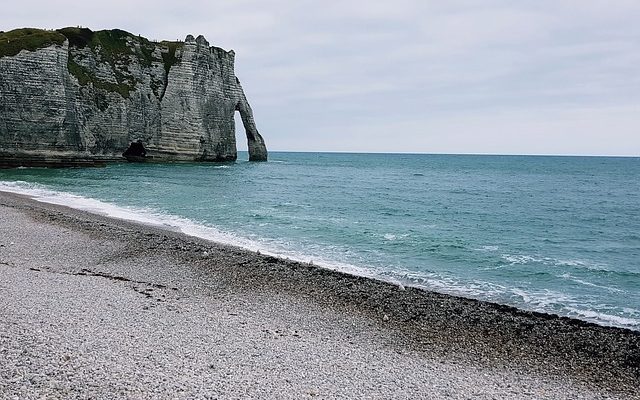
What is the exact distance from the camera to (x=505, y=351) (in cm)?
1243

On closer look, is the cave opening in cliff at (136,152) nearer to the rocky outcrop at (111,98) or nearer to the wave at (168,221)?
the rocky outcrop at (111,98)

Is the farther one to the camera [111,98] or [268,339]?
[111,98]

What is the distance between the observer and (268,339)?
467 inches

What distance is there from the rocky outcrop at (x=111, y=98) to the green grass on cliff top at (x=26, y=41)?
0.13 m

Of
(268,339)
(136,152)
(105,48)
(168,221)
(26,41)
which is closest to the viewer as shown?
(268,339)

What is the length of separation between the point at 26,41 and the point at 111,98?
14.9 metres

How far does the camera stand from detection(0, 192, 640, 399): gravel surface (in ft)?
29.4

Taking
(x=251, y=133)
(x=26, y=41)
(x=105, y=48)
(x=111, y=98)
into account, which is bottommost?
(x=251, y=133)

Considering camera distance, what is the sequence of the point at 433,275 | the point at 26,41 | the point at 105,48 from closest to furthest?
the point at 433,275 < the point at 26,41 < the point at 105,48

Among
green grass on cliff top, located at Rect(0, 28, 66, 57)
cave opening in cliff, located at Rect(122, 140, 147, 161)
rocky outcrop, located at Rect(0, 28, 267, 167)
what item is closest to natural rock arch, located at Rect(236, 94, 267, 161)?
rocky outcrop, located at Rect(0, 28, 267, 167)

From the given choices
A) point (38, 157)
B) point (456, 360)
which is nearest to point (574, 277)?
point (456, 360)

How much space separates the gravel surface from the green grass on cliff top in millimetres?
55914

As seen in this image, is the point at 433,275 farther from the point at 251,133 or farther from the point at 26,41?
the point at 251,133

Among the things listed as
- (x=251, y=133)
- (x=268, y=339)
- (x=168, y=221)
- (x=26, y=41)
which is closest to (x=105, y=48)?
(x=26, y=41)
